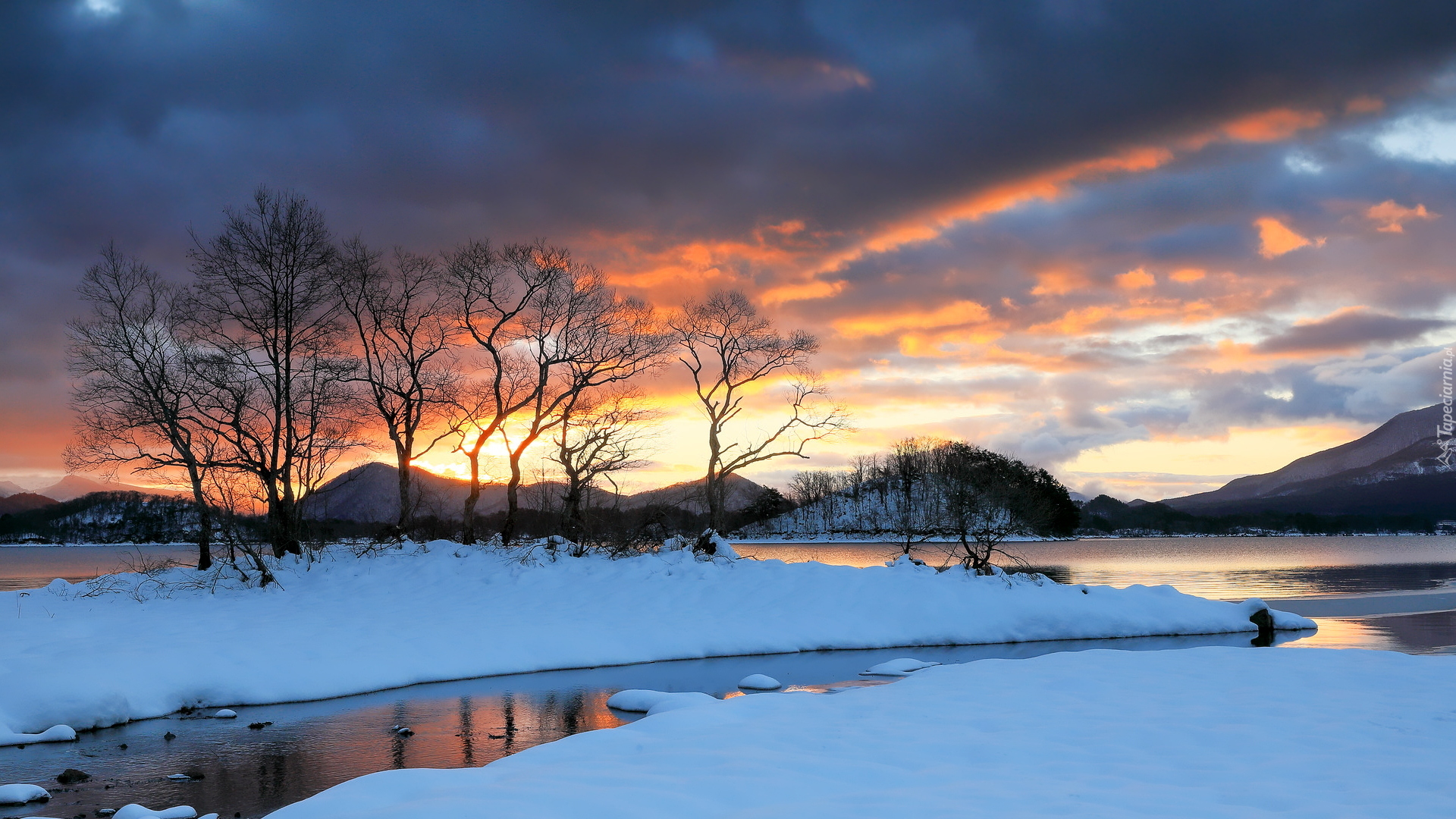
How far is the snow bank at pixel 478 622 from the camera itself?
14359 millimetres

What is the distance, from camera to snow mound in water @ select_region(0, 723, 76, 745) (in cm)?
1198

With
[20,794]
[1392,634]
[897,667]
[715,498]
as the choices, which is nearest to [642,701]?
[897,667]

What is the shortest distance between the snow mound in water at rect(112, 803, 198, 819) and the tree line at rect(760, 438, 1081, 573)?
5359 cm

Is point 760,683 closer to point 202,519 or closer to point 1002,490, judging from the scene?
point 202,519

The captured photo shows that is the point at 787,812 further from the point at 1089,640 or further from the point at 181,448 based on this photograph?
the point at 181,448

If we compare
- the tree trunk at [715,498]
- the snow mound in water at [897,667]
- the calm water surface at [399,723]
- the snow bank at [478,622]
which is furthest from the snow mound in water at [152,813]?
the tree trunk at [715,498]

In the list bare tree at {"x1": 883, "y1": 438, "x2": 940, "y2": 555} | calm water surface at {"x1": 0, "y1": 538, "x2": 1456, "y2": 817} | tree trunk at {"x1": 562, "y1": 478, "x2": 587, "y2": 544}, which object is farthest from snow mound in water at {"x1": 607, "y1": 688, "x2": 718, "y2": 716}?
bare tree at {"x1": 883, "y1": 438, "x2": 940, "y2": 555}

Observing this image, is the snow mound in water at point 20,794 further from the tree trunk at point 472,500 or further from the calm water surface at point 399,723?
the tree trunk at point 472,500

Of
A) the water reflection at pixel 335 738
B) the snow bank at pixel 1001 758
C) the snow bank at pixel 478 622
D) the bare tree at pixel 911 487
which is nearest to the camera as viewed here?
the snow bank at pixel 1001 758

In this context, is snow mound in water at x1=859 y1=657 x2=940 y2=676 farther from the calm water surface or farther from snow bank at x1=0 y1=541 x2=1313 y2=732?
snow bank at x1=0 y1=541 x2=1313 y2=732

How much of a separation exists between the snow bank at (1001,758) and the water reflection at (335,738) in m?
2.71

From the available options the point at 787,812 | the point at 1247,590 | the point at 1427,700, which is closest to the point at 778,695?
the point at 787,812

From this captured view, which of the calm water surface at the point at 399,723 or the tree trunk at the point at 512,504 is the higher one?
the tree trunk at the point at 512,504

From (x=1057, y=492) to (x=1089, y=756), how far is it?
365 feet
